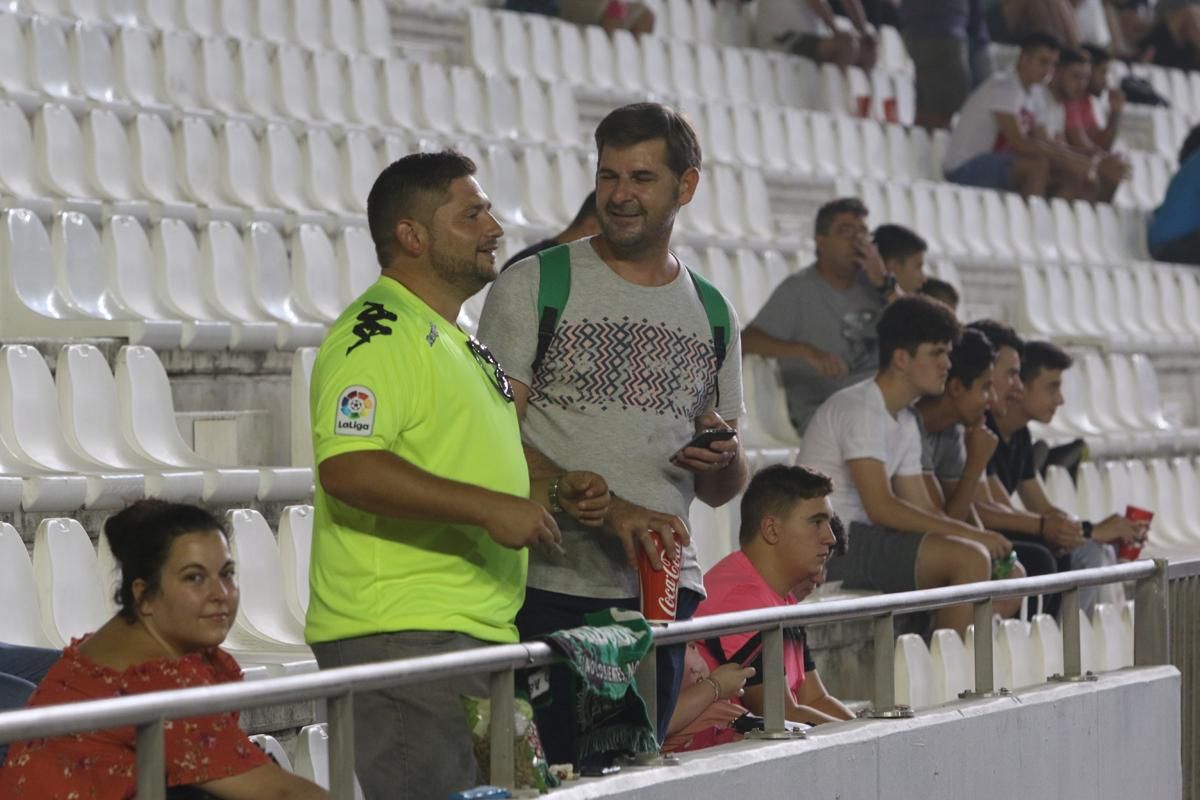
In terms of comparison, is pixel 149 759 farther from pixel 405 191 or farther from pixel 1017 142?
pixel 1017 142

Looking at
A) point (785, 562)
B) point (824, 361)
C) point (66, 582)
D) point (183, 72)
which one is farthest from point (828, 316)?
point (66, 582)

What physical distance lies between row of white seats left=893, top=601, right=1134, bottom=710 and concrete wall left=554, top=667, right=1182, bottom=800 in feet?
1.40

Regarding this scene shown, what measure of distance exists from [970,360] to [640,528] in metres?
3.21

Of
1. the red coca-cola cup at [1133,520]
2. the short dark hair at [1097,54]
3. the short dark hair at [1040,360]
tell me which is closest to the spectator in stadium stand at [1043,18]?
the short dark hair at [1097,54]

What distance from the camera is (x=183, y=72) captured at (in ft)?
25.7

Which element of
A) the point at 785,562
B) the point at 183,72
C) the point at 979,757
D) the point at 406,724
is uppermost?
the point at 183,72

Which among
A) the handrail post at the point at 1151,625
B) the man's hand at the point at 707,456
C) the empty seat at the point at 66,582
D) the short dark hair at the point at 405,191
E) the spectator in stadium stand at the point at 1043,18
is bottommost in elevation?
the handrail post at the point at 1151,625

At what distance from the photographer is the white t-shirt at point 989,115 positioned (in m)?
10.4

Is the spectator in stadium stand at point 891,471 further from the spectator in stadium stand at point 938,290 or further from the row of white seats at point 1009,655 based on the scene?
Result: the spectator in stadium stand at point 938,290

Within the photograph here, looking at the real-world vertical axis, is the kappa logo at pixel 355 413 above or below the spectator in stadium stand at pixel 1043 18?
below

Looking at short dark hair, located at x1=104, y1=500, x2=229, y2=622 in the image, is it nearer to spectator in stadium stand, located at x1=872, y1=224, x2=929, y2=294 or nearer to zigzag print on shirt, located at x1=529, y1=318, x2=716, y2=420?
zigzag print on shirt, located at x1=529, y1=318, x2=716, y2=420

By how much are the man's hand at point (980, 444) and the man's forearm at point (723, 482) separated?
2900mm

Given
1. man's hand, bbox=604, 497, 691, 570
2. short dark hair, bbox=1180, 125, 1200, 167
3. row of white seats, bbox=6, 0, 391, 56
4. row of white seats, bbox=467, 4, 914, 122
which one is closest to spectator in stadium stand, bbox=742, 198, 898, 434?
row of white seats, bbox=6, 0, 391, 56

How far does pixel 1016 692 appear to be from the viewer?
15.1 ft
